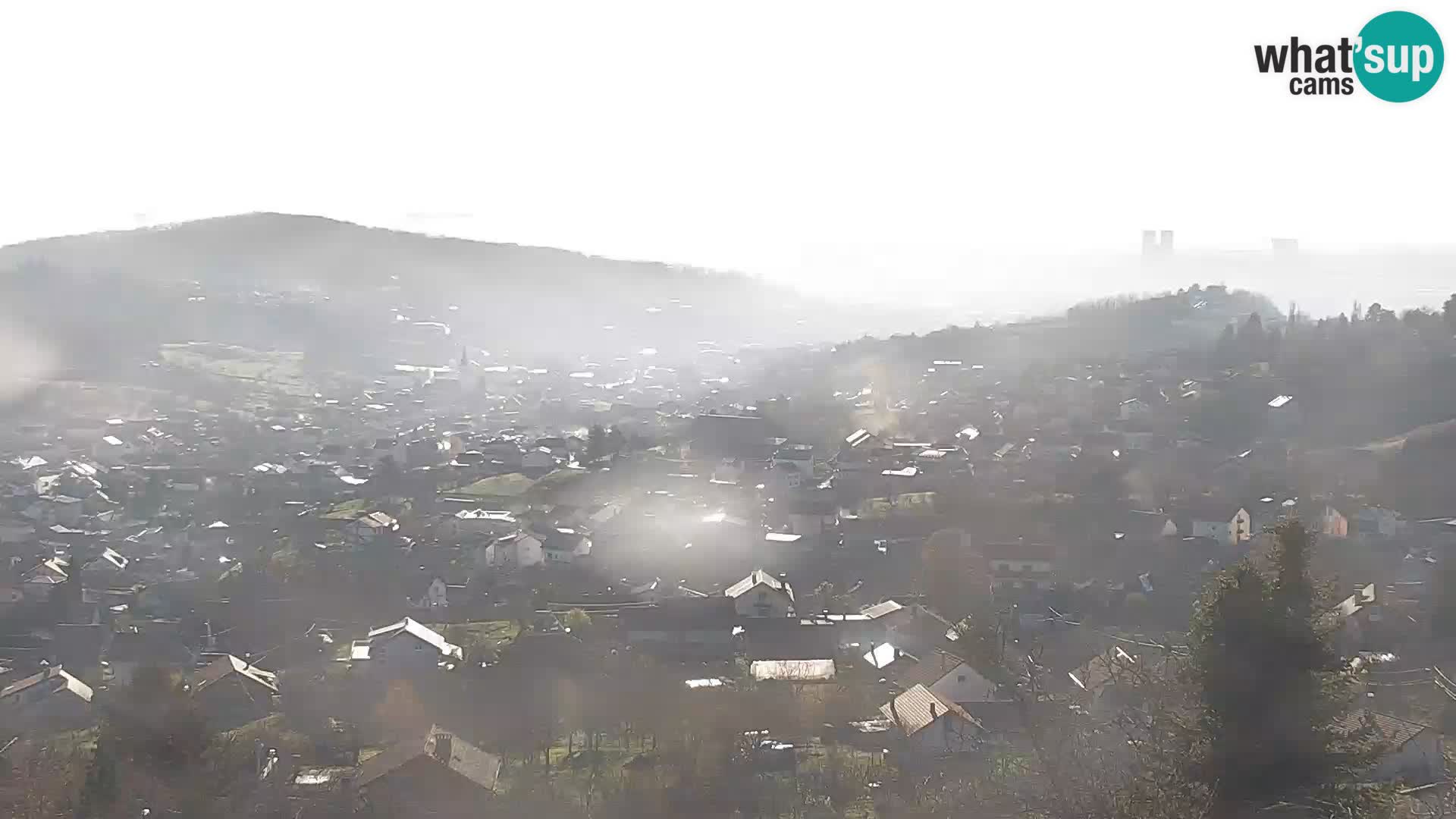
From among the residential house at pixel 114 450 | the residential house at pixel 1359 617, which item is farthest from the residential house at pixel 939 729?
the residential house at pixel 114 450

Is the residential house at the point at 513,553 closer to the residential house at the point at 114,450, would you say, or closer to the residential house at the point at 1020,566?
the residential house at the point at 1020,566

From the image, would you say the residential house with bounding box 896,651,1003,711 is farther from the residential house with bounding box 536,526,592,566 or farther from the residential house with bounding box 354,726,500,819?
the residential house with bounding box 536,526,592,566

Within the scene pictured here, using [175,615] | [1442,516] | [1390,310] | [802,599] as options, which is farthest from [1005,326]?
[175,615]

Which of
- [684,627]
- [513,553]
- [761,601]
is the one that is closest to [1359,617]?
[761,601]

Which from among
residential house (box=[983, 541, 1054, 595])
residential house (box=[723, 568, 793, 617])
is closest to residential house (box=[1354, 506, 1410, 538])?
residential house (box=[983, 541, 1054, 595])

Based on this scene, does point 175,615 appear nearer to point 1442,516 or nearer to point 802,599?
point 802,599

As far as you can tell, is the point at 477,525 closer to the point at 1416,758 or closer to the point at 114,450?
the point at 1416,758

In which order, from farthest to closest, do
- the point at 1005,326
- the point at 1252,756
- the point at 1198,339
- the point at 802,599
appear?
1. the point at 1005,326
2. the point at 1198,339
3. the point at 802,599
4. the point at 1252,756

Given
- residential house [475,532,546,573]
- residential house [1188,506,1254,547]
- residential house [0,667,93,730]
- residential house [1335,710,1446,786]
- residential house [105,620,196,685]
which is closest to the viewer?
residential house [1335,710,1446,786]
